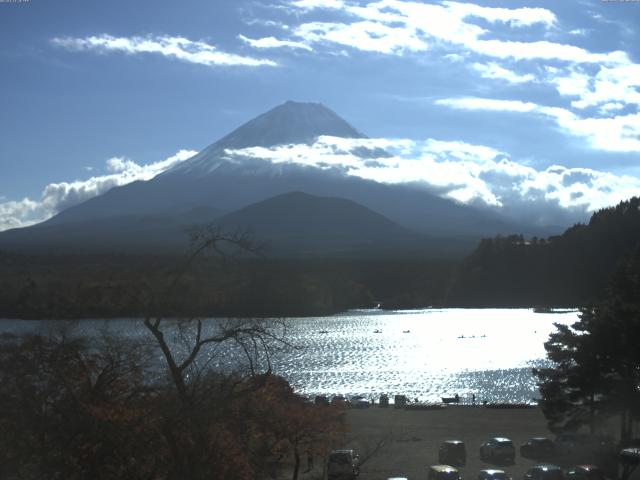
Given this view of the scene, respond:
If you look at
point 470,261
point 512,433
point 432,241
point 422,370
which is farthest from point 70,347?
point 432,241

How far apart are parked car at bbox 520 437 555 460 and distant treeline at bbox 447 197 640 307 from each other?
174 ft

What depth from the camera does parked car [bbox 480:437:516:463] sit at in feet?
48.4

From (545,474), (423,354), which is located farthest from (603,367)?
(423,354)

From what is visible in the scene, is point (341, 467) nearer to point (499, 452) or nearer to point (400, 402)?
point (499, 452)

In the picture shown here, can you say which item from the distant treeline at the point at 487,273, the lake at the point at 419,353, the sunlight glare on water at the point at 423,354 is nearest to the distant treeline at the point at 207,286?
the distant treeline at the point at 487,273

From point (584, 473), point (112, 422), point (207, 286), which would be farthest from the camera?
point (584, 473)

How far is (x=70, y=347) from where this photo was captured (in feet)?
21.1

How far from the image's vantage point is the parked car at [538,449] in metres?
15.1

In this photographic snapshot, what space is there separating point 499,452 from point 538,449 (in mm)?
878

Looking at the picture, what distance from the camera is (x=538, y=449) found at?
15172 millimetres

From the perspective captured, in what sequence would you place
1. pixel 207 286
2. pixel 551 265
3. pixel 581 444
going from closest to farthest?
pixel 207 286
pixel 581 444
pixel 551 265

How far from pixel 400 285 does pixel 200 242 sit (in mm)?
89887

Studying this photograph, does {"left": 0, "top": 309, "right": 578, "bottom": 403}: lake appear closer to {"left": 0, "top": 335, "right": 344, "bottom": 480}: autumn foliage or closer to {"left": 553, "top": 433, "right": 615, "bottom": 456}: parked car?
{"left": 553, "top": 433, "right": 615, "bottom": 456}: parked car

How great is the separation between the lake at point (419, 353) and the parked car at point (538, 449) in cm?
477
